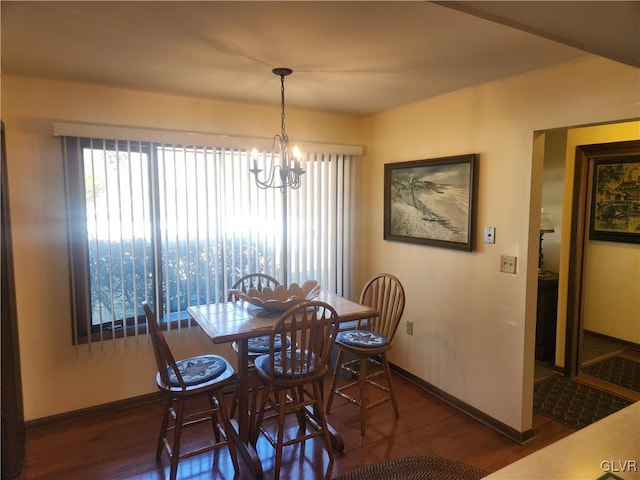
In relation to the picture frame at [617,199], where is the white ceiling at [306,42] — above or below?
above

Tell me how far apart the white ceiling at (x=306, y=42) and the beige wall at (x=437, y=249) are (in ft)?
0.49

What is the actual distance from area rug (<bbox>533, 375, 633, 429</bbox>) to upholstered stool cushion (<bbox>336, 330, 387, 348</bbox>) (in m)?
1.30

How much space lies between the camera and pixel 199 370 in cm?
233

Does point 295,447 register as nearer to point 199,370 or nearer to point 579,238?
point 199,370

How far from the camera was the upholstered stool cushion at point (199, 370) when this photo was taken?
2207mm

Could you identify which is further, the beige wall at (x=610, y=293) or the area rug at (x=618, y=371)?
the beige wall at (x=610, y=293)

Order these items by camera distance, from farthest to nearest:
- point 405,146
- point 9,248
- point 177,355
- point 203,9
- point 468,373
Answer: point 405,146 → point 177,355 → point 468,373 → point 9,248 → point 203,9

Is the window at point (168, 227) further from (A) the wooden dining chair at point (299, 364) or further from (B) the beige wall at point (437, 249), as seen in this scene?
(A) the wooden dining chair at point (299, 364)

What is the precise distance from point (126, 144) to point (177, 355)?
64.5 inches

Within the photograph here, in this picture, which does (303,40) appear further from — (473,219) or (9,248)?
(9,248)

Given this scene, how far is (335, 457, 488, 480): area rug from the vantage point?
2225mm

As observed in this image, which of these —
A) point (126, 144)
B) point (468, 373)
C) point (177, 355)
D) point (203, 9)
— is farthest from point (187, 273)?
point (468, 373)

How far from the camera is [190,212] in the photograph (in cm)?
304

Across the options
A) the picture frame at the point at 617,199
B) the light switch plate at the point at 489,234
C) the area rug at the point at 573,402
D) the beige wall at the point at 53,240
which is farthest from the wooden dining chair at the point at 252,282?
the picture frame at the point at 617,199
